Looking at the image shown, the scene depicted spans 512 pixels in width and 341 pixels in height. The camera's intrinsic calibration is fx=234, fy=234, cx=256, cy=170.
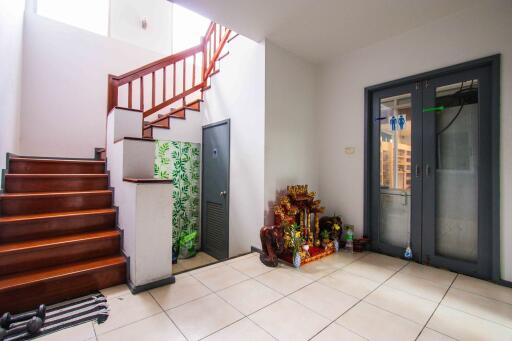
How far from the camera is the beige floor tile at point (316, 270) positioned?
8.07ft

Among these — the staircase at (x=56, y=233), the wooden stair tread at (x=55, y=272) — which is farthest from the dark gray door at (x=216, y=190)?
the wooden stair tread at (x=55, y=272)

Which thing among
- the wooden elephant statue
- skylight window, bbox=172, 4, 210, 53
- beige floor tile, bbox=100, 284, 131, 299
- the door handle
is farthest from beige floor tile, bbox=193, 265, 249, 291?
skylight window, bbox=172, 4, 210, 53

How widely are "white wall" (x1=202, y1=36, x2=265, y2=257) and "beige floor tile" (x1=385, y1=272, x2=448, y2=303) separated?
1.58 meters

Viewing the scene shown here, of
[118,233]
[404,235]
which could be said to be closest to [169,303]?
[118,233]

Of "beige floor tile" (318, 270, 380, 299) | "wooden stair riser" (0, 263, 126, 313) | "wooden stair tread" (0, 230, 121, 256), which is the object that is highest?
"wooden stair tread" (0, 230, 121, 256)

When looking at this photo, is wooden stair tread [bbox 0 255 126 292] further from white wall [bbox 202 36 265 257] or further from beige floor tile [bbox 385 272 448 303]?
beige floor tile [bbox 385 272 448 303]

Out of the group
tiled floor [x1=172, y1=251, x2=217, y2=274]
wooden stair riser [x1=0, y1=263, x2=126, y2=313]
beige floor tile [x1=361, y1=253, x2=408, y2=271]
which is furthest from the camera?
tiled floor [x1=172, y1=251, x2=217, y2=274]

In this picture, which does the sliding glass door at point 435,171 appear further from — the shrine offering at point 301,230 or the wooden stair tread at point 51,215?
the wooden stair tread at point 51,215

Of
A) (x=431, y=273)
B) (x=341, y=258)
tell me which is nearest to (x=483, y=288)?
(x=431, y=273)

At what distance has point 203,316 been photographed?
5.77 feet

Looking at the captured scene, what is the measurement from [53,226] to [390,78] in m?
4.18

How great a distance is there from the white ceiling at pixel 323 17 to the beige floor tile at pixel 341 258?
282cm

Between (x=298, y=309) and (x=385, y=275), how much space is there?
122 centimetres

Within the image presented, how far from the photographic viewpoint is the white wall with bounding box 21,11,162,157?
148 inches
